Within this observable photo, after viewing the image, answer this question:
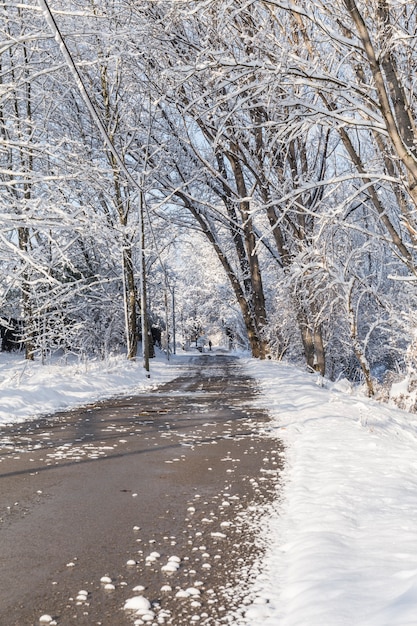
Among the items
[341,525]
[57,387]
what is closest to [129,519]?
[341,525]

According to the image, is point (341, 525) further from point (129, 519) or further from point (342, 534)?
point (129, 519)

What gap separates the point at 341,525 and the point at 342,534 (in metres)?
0.18

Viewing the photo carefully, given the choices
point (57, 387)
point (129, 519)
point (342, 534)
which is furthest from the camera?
point (57, 387)

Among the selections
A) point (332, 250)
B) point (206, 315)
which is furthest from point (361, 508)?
point (206, 315)

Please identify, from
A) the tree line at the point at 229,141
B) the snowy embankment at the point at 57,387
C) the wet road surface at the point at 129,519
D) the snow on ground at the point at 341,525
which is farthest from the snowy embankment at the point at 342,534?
the snowy embankment at the point at 57,387

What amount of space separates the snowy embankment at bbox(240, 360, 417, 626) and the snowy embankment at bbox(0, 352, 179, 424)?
496 centimetres

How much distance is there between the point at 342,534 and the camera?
3684 millimetres

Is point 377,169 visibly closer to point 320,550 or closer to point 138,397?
point 138,397

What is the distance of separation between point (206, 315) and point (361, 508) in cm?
7809

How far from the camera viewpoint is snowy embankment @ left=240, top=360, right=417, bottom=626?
260cm

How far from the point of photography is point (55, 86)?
21109 millimetres

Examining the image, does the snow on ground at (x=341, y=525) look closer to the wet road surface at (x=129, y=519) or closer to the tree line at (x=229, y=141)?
the wet road surface at (x=129, y=519)

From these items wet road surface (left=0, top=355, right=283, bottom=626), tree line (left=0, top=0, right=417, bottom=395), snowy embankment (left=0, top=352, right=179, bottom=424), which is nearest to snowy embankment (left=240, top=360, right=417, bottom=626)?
wet road surface (left=0, top=355, right=283, bottom=626)

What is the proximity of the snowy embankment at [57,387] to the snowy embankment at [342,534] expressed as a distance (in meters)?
4.96
